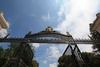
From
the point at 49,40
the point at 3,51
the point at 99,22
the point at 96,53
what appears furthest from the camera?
the point at 3,51

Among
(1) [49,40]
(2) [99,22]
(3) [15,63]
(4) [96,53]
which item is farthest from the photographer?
(4) [96,53]

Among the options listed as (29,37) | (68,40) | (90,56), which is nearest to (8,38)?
(29,37)

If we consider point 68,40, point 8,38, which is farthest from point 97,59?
point 8,38

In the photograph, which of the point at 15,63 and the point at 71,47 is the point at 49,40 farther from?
the point at 15,63

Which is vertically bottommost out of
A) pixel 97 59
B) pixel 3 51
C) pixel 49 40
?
pixel 49 40

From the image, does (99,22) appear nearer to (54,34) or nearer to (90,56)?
(54,34)

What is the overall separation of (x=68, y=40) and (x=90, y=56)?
23.6 meters

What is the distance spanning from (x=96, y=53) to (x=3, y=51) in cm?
2232

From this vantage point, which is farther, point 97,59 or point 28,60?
point 97,59

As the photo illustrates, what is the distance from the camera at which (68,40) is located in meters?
10.1

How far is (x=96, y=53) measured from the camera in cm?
2703

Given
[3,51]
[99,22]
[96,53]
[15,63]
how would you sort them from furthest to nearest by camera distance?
[3,51], [96,53], [15,63], [99,22]

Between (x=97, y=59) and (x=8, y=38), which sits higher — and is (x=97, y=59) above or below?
above

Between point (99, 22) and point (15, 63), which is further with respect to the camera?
point (15, 63)
